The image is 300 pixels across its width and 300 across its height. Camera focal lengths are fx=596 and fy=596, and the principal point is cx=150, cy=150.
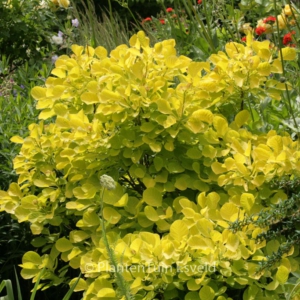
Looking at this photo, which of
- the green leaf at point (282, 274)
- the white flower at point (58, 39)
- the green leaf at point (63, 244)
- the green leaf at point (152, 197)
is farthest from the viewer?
the white flower at point (58, 39)

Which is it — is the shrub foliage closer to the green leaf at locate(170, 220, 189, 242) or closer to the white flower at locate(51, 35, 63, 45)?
the green leaf at locate(170, 220, 189, 242)

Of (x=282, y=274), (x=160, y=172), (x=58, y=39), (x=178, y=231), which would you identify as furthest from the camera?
(x=58, y=39)

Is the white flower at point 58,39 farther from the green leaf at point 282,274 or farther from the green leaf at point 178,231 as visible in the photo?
the green leaf at point 282,274

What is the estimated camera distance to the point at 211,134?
203 centimetres

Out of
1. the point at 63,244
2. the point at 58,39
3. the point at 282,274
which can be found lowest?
Answer: the point at 282,274

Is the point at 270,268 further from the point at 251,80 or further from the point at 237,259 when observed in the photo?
the point at 251,80

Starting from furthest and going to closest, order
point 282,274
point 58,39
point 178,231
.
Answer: point 58,39 < point 178,231 < point 282,274

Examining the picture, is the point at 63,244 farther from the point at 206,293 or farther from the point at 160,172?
the point at 206,293

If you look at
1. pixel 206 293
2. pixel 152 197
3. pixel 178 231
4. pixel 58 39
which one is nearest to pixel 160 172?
pixel 152 197

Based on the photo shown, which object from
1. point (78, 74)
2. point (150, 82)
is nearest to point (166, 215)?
point (150, 82)

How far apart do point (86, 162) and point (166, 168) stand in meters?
0.29

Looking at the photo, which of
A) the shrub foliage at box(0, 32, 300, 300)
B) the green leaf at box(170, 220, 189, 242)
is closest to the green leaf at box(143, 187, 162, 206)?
the shrub foliage at box(0, 32, 300, 300)

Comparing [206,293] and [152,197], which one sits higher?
[152,197]

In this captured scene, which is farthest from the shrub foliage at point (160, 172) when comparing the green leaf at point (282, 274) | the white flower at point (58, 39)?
the white flower at point (58, 39)
